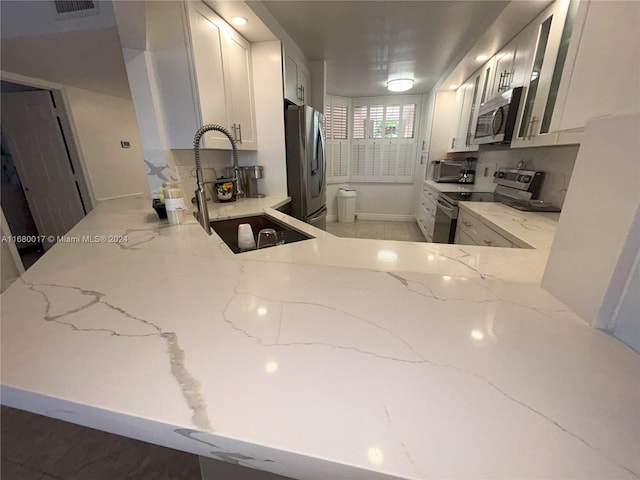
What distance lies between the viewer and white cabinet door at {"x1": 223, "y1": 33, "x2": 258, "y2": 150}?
7.00 ft

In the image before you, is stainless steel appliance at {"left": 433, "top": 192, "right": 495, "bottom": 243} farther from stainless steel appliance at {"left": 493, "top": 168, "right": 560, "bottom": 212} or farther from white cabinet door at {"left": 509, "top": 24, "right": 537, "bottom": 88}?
white cabinet door at {"left": 509, "top": 24, "right": 537, "bottom": 88}

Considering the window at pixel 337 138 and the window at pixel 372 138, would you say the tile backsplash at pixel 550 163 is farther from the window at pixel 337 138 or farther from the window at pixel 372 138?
the window at pixel 337 138

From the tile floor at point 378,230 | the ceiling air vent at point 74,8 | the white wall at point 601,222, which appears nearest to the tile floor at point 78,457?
the white wall at point 601,222

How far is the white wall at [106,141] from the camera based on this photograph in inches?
119

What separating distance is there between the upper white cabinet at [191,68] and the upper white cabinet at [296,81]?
51 centimetres

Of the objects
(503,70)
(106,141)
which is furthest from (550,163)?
(106,141)

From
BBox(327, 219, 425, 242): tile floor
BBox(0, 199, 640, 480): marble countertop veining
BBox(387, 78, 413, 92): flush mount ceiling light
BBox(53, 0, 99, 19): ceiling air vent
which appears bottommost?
BBox(327, 219, 425, 242): tile floor

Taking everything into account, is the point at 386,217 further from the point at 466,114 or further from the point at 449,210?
the point at 449,210

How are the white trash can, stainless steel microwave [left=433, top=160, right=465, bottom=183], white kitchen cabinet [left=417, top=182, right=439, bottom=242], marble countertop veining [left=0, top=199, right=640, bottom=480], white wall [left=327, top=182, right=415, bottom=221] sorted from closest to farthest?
1. marble countertop veining [left=0, top=199, right=640, bottom=480]
2. white kitchen cabinet [left=417, top=182, right=439, bottom=242]
3. stainless steel microwave [left=433, top=160, right=465, bottom=183]
4. the white trash can
5. white wall [left=327, top=182, right=415, bottom=221]

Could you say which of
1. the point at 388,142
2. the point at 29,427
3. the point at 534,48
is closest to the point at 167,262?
the point at 29,427

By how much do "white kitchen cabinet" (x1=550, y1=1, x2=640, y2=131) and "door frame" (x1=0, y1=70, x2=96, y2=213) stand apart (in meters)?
4.10

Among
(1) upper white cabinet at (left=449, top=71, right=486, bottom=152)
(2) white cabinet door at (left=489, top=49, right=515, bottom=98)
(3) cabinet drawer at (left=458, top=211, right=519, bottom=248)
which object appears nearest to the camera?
(3) cabinet drawer at (left=458, top=211, right=519, bottom=248)

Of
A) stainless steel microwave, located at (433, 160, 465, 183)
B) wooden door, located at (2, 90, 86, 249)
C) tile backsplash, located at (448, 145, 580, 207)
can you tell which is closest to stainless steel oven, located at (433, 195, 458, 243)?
tile backsplash, located at (448, 145, 580, 207)

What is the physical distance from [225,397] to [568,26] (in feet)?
8.54
